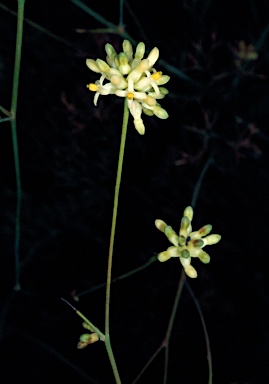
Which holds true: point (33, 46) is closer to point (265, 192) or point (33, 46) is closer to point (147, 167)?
point (147, 167)

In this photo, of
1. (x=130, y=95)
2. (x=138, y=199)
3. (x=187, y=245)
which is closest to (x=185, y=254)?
(x=187, y=245)

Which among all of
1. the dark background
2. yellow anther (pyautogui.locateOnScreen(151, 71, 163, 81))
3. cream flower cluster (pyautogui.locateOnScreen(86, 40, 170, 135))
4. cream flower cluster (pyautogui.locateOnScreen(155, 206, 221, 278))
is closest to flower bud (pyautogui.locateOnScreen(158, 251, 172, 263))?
cream flower cluster (pyautogui.locateOnScreen(155, 206, 221, 278))

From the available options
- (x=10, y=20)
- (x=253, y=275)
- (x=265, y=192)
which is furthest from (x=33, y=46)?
(x=253, y=275)

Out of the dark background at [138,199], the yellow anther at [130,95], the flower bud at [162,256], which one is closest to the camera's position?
the yellow anther at [130,95]

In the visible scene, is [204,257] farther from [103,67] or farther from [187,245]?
[103,67]

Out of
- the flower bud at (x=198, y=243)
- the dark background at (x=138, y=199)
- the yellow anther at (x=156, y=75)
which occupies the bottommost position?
the flower bud at (x=198, y=243)

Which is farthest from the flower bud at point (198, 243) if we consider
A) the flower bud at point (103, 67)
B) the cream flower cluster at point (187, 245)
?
the flower bud at point (103, 67)

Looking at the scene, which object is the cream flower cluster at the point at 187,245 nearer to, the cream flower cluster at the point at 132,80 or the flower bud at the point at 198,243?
the flower bud at the point at 198,243
